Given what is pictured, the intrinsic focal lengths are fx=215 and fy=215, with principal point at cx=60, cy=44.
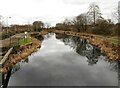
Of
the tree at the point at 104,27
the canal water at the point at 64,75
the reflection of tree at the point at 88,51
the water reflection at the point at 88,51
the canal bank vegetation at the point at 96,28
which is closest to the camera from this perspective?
the canal water at the point at 64,75

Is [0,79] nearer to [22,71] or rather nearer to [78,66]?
[22,71]

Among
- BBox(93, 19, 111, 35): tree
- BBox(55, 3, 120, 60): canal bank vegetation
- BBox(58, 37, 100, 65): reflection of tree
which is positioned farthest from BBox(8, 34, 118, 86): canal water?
BBox(93, 19, 111, 35): tree

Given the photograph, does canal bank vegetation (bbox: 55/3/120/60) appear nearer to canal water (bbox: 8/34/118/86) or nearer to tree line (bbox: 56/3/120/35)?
tree line (bbox: 56/3/120/35)

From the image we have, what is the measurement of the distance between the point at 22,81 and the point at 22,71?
300 cm

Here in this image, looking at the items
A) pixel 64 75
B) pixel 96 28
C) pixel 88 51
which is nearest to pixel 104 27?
pixel 96 28

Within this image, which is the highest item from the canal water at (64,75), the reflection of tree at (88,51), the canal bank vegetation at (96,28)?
the canal bank vegetation at (96,28)

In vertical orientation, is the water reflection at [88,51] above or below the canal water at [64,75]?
above

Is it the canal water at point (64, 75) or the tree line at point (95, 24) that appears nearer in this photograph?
the canal water at point (64, 75)

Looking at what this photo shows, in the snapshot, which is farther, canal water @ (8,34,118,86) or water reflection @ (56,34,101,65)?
water reflection @ (56,34,101,65)

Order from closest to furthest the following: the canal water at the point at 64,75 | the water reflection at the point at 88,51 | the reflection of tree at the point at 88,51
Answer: the canal water at the point at 64,75
the reflection of tree at the point at 88,51
the water reflection at the point at 88,51

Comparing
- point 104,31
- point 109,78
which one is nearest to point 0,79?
point 109,78

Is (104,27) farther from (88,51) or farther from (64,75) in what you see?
(64,75)

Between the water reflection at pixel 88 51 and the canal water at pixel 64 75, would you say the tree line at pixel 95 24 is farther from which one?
the canal water at pixel 64 75

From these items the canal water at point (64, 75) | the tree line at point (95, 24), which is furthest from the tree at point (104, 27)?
the canal water at point (64, 75)
